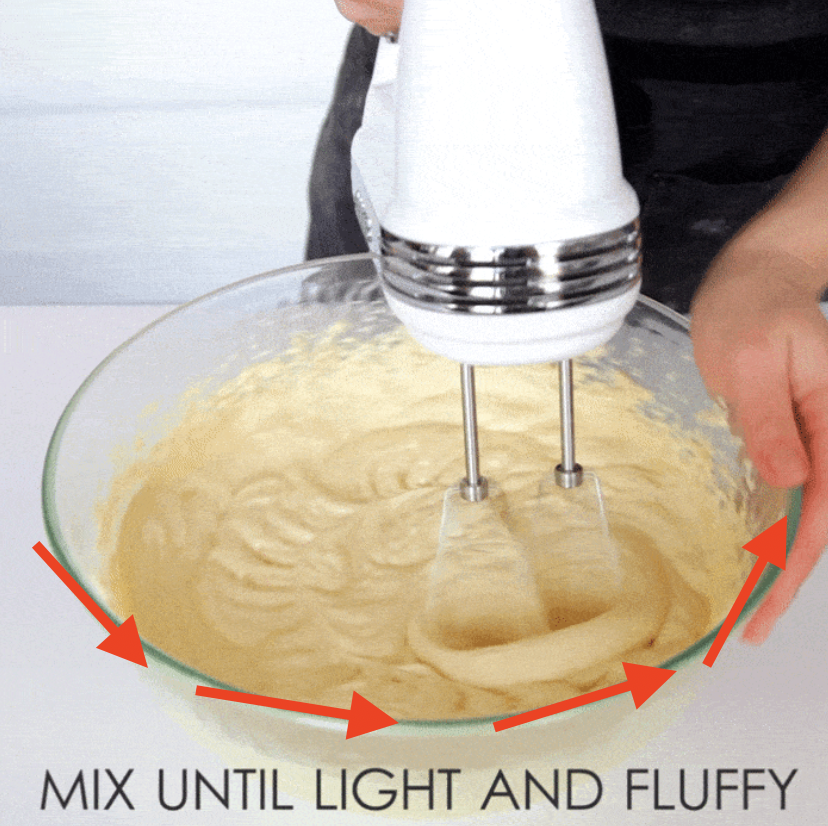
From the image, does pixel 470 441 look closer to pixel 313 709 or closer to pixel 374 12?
pixel 313 709

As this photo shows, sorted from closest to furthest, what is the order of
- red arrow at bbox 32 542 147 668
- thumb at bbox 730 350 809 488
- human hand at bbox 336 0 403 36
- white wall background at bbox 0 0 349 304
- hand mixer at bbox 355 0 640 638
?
hand mixer at bbox 355 0 640 638, red arrow at bbox 32 542 147 668, thumb at bbox 730 350 809 488, human hand at bbox 336 0 403 36, white wall background at bbox 0 0 349 304

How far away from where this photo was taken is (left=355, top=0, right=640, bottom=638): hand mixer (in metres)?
0.27

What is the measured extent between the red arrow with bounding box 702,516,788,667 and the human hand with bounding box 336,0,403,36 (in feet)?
1.50

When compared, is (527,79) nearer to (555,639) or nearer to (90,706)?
(555,639)

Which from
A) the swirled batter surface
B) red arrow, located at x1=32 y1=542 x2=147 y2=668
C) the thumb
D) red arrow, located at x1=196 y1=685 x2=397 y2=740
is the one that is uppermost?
red arrow, located at x1=196 y1=685 x2=397 y2=740

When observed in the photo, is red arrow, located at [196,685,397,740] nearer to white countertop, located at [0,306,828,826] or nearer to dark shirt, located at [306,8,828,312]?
white countertop, located at [0,306,828,826]

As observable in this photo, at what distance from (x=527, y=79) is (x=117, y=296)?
1.25 meters

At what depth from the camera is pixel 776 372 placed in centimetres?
59

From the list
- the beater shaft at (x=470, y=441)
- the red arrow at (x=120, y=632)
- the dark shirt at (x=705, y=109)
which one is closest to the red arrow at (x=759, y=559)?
the beater shaft at (x=470, y=441)

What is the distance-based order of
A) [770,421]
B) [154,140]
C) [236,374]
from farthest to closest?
[154,140] → [236,374] → [770,421]

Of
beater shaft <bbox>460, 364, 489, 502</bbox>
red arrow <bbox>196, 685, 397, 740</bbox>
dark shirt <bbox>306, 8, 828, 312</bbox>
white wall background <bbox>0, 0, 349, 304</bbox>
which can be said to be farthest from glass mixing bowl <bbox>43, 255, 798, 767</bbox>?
white wall background <bbox>0, 0, 349, 304</bbox>

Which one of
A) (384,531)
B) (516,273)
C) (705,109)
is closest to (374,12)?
(705,109)

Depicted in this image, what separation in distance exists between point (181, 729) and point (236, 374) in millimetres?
278

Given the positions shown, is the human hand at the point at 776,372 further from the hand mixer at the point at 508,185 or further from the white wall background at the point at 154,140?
the white wall background at the point at 154,140
